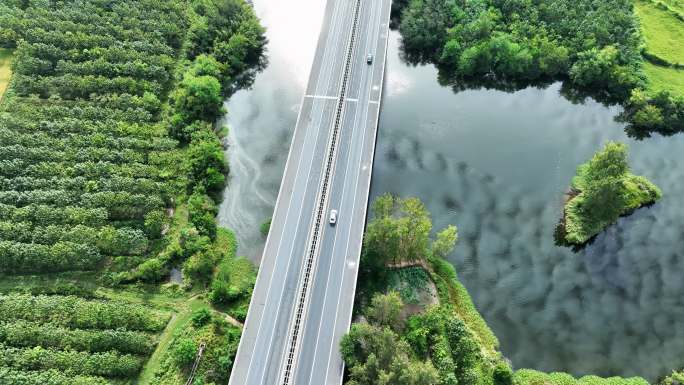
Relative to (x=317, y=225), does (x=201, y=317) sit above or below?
below

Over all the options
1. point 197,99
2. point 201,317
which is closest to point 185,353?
point 201,317

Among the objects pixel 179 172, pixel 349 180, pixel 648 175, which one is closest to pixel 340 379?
pixel 349 180

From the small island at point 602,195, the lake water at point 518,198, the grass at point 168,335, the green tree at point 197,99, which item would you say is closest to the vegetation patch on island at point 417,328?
the lake water at point 518,198

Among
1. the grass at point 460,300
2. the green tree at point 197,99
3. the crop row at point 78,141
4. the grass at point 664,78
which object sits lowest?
the grass at point 460,300

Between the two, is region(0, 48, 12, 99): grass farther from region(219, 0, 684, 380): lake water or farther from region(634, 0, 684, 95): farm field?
region(634, 0, 684, 95): farm field

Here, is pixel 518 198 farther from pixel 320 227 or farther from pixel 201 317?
pixel 201 317

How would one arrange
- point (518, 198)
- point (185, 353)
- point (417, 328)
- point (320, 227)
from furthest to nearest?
point (518, 198)
point (320, 227)
point (417, 328)
point (185, 353)

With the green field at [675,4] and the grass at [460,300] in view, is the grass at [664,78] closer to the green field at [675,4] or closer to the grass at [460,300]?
the green field at [675,4]
